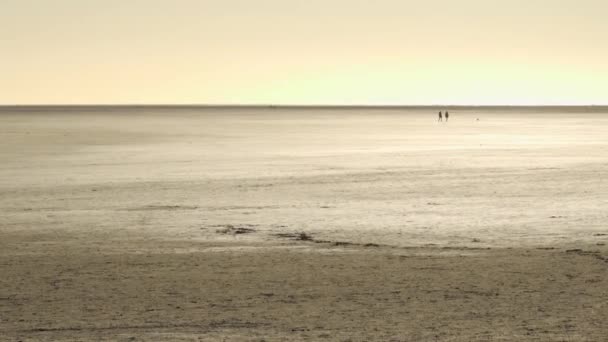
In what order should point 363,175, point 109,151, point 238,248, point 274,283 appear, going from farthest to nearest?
point 109,151, point 363,175, point 238,248, point 274,283

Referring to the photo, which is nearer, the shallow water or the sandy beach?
the sandy beach

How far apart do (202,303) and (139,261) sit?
3060mm

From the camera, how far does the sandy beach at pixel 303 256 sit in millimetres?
9820

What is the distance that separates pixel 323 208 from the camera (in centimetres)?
2022

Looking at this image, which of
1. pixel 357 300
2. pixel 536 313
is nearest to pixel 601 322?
pixel 536 313

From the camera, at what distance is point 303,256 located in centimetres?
1403

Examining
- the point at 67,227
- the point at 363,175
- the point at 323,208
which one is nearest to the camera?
the point at 67,227

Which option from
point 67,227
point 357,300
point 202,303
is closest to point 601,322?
point 357,300

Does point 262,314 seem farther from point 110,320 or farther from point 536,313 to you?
point 536,313

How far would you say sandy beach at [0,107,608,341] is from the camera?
9.82 meters

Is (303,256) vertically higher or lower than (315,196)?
higher

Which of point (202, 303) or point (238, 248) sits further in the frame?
point (238, 248)

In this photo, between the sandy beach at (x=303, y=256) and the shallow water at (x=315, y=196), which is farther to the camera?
the shallow water at (x=315, y=196)

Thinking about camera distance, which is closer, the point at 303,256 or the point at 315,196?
the point at 303,256
